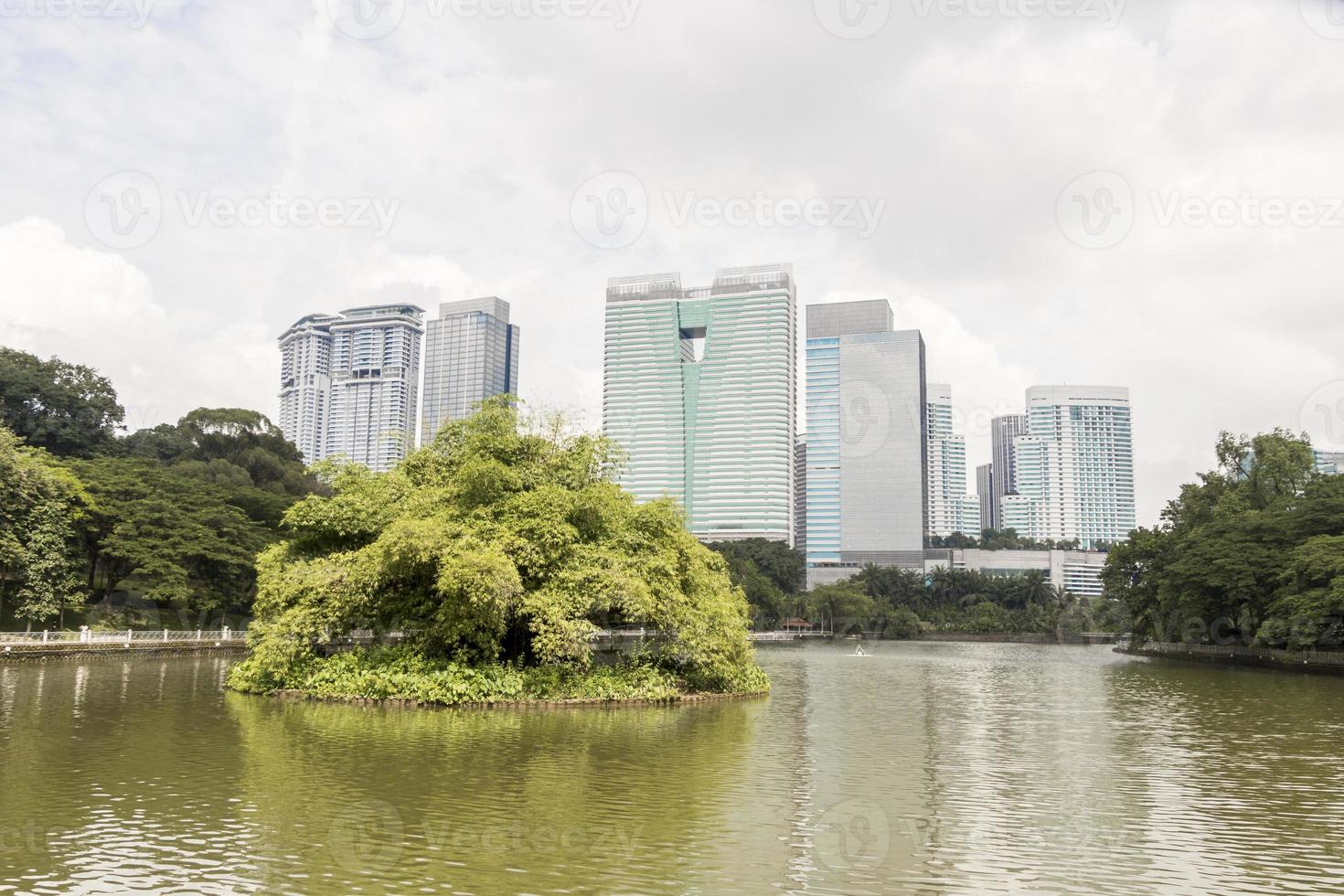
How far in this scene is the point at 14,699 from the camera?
2461 cm

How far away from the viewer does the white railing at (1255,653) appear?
4727cm

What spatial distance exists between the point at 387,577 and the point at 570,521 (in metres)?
5.17

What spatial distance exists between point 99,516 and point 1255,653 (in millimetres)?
61499

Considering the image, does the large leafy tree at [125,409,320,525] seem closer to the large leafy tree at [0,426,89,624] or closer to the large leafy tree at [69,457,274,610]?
the large leafy tree at [69,457,274,610]

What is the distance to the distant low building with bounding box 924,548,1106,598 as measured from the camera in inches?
7323

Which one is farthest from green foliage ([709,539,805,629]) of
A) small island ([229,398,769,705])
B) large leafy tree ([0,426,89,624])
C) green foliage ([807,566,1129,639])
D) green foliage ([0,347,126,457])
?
small island ([229,398,769,705])

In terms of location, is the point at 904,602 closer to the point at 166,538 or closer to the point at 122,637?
the point at 166,538

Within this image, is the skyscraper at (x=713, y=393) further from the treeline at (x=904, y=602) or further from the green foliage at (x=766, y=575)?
the treeline at (x=904, y=602)

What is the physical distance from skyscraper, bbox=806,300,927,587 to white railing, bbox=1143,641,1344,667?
374ft

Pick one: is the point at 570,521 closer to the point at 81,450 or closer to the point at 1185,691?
the point at 1185,691

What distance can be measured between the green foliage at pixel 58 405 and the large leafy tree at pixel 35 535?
2552 centimetres

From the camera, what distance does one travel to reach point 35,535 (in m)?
43.8

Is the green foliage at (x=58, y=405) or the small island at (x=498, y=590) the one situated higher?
the green foliage at (x=58, y=405)

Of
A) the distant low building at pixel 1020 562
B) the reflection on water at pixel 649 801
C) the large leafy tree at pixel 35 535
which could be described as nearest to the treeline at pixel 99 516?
the large leafy tree at pixel 35 535
